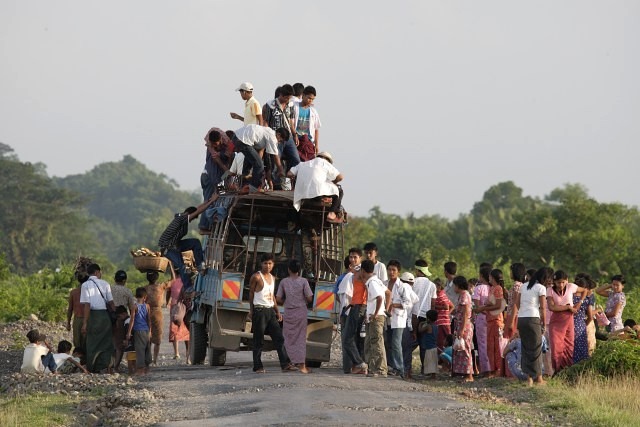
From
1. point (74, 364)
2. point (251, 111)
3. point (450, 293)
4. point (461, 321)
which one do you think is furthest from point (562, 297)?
point (74, 364)

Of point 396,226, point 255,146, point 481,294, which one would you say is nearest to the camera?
point 481,294

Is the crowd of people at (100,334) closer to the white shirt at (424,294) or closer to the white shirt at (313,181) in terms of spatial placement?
the white shirt at (313,181)

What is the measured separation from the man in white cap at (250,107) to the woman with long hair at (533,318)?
5368mm

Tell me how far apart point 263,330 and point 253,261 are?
2.38 m

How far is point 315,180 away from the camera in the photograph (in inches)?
647

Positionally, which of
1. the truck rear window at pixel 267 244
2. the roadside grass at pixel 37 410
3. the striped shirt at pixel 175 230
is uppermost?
the striped shirt at pixel 175 230

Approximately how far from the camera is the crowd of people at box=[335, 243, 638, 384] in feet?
50.1

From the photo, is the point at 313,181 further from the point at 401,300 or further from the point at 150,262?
the point at 150,262

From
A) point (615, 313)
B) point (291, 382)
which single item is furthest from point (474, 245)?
point (291, 382)

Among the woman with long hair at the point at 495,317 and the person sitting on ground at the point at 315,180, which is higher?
the person sitting on ground at the point at 315,180

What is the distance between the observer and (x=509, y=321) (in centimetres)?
1520

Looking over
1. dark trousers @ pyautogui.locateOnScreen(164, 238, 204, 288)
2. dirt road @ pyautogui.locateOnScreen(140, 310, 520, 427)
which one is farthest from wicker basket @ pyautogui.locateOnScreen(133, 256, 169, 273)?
dirt road @ pyautogui.locateOnScreen(140, 310, 520, 427)

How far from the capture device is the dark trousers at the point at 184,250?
60.6ft

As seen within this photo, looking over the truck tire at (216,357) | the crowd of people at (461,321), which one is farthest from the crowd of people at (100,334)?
the crowd of people at (461,321)
